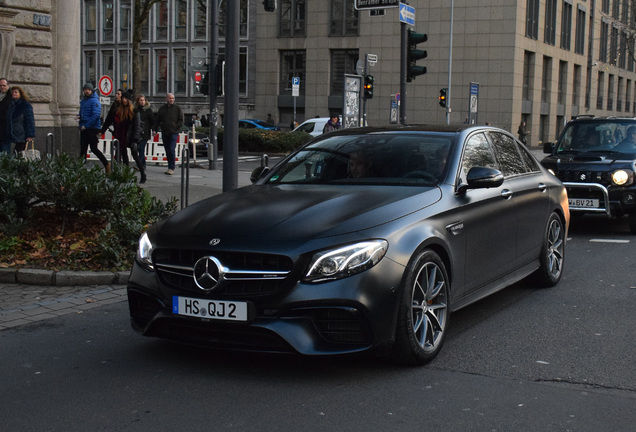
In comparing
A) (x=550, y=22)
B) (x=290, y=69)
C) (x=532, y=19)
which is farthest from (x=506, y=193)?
(x=550, y=22)

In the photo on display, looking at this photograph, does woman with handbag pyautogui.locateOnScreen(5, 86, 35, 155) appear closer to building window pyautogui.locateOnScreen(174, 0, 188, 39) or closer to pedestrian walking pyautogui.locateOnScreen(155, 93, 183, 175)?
pedestrian walking pyautogui.locateOnScreen(155, 93, 183, 175)

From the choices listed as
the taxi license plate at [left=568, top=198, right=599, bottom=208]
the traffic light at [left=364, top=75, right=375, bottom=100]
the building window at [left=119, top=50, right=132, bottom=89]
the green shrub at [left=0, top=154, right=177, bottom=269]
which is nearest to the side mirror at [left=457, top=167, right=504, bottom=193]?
the green shrub at [left=0, top=154, right=177, bottom=269]

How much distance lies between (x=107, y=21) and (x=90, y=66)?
4.06 meters

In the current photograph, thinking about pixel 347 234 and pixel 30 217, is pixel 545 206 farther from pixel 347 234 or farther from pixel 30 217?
pixel 30 217

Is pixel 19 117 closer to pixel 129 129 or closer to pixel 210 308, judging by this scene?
pixel 129 129

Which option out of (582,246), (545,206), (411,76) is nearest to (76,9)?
(411,76)

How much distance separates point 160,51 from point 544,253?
186 feet

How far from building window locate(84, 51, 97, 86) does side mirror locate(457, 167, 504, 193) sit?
63.4 meters

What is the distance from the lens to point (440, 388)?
15.8ft

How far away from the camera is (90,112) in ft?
56.4

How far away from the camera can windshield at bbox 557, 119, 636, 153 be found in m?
12.5

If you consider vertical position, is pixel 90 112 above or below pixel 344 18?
below

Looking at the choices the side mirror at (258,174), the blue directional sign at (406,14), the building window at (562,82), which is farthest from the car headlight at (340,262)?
the building window at (562,82)

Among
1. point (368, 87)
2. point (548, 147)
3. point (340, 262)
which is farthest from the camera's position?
point (368, 87)
